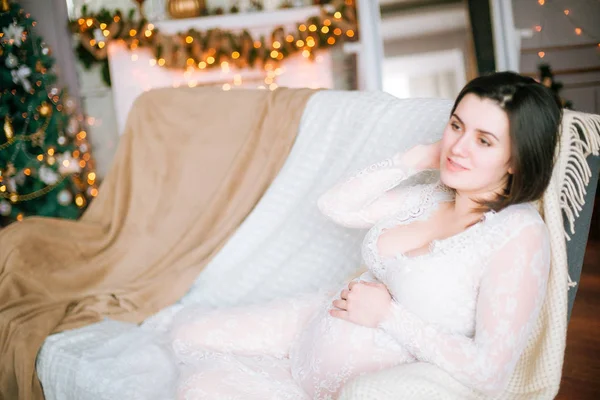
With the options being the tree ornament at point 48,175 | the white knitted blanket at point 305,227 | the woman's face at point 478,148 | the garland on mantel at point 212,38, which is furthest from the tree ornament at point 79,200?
the woman's face at point 478,148

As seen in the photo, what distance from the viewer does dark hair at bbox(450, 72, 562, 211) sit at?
110 centimetres

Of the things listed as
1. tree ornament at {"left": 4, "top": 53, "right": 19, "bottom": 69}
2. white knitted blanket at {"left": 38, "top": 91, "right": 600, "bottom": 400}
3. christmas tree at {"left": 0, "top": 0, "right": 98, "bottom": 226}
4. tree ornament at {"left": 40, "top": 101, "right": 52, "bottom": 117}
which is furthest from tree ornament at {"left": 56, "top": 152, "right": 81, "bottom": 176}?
white knitted blanket at {"left": 38, "top": 91, "right": 600, "bottom": 400}

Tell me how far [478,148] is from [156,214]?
1484 millimetres

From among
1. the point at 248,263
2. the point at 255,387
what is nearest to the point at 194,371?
the point at 255,387

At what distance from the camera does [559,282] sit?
1.21 meters

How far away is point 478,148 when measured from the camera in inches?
44.8

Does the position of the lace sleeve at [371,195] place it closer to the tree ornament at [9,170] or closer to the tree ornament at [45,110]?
the tree ornament at [9,170]

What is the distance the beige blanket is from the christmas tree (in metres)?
1.58

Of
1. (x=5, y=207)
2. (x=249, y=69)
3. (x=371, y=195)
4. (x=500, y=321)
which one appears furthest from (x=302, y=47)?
(x=500, y=321)

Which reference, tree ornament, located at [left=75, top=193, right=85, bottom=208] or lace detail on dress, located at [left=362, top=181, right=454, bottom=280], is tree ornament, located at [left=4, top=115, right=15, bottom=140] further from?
lace detail on dress, located at [left=362, top=181, right=454, bottom=280]

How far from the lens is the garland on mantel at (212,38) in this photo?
4.48 meters

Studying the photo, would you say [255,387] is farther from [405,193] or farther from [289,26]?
[289,26]

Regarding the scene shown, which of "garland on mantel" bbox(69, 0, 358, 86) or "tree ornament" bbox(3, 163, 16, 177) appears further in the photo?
"garland on mantel" bbox(69, 0, 358, 86)

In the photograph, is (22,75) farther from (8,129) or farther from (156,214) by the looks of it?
(156,214)
